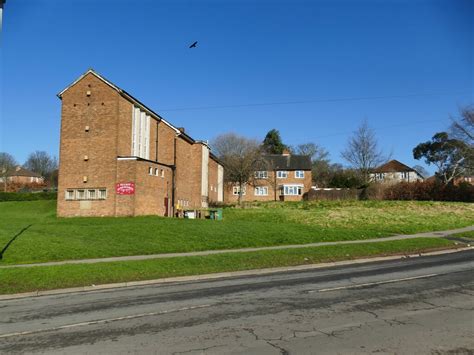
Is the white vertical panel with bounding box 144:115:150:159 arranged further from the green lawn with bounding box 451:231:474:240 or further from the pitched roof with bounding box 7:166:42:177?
the pitched roof with bounding box 7:166:42:177

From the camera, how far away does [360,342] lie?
20.5ft

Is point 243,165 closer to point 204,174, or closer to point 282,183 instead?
point 204,174

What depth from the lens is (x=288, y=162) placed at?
82.5 m

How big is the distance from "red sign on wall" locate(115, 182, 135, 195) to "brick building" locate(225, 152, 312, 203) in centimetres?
4632

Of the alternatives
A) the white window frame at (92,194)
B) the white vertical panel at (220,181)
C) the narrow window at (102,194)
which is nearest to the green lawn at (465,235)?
the narrow window at (102,194)

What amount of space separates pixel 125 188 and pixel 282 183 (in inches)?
2011

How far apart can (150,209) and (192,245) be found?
15.5 m

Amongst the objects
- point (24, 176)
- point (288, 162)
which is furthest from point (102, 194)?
point (24, 176)

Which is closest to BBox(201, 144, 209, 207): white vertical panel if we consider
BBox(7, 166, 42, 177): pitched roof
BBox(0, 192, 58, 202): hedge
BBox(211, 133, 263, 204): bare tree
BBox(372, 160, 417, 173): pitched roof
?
BBox(211, 133, 263, 204): bare tree

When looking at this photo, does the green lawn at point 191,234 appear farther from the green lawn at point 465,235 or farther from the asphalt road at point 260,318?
the asphalt road at point 260,318

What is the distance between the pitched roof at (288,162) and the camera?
81.2 m

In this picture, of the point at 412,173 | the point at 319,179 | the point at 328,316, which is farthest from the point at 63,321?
the point at 412,173

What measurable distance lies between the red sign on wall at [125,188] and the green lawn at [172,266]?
1724cm

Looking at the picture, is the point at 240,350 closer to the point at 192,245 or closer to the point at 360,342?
the point at 360,342
